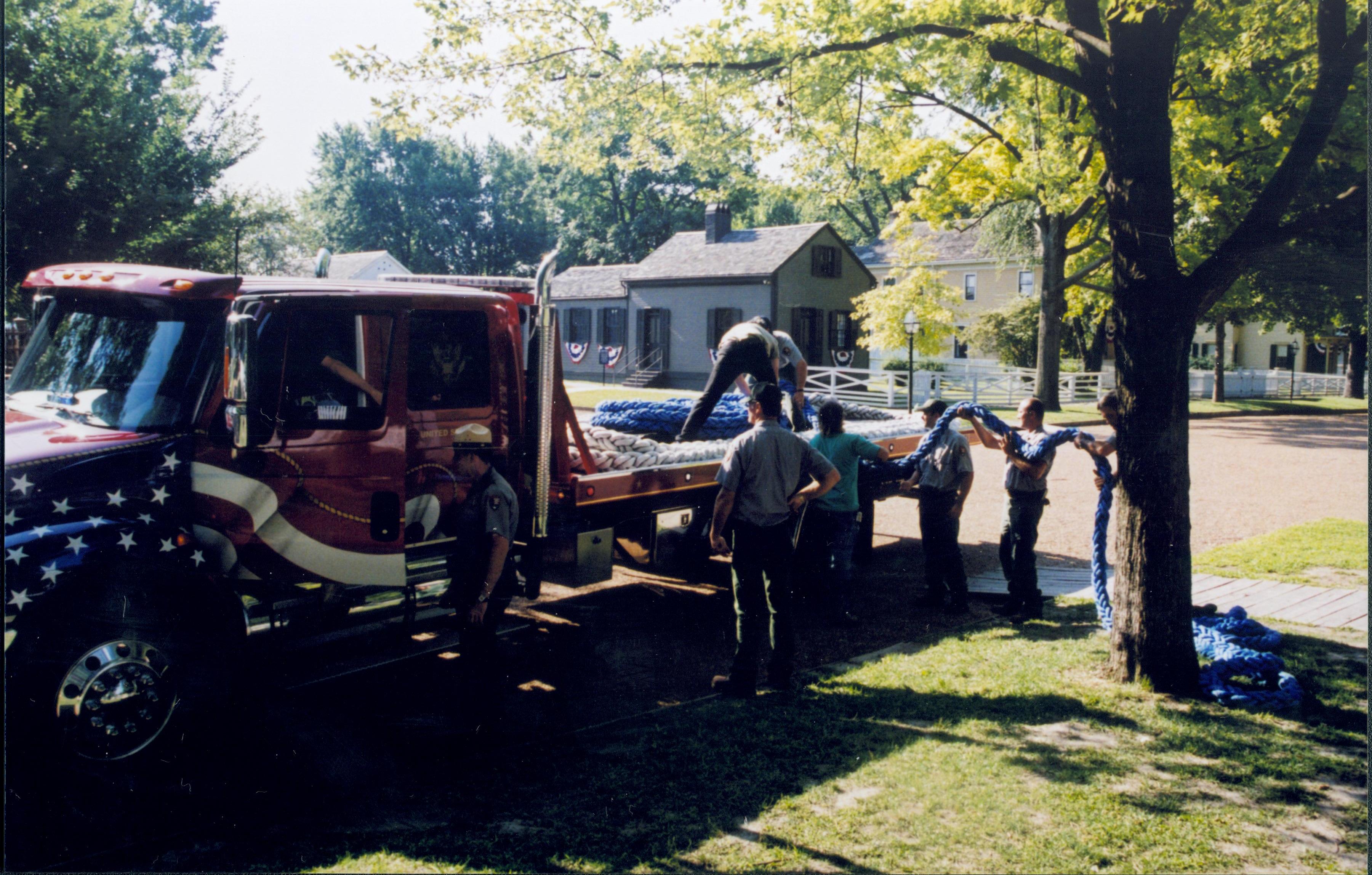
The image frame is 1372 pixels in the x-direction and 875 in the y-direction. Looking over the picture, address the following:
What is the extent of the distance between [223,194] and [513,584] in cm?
482

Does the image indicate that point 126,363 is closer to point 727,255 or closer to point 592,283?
point 727,255

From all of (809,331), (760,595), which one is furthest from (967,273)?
(760,595)

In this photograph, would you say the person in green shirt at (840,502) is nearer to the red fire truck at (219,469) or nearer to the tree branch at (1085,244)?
the red fire truck at (219,469)

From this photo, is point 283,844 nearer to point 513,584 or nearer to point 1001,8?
point 513,584

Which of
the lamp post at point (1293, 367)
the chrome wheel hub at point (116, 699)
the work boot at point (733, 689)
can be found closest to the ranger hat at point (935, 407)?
the work boot at point (733, 689)

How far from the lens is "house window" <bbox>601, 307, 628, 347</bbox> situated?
42.5 metres

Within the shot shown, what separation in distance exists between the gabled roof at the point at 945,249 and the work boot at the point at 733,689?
48281 mm

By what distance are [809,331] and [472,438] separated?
3446cm

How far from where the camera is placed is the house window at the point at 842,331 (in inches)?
1599

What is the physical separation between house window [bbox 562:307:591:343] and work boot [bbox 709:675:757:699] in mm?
38154

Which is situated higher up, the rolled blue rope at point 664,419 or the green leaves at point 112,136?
the green leaves at point 112,136

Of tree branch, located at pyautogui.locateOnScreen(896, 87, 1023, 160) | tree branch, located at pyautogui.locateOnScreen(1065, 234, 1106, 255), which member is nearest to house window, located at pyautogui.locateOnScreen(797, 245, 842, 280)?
tree branch, located at pyautogui.locateOnScreen(1065, 234, 1106, 255)

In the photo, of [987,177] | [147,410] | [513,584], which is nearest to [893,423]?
[513,584]

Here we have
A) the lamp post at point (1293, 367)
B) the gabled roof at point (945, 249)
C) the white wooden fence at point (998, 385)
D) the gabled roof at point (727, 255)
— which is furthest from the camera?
the gabled roof at point (945, 249)
